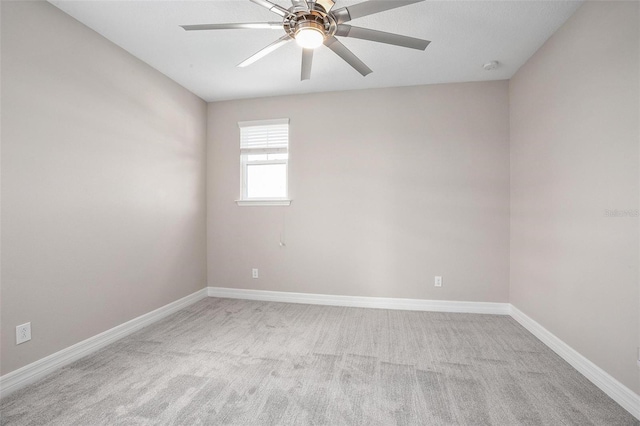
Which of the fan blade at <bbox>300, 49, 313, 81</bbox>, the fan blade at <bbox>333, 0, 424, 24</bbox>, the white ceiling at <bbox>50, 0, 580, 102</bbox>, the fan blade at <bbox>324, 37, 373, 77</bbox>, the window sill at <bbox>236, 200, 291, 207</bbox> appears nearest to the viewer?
the fan blade at <bbox>333, 0, 424, 24</bbox>

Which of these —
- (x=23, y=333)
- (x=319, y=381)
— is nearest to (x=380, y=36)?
(x=319, y=381)

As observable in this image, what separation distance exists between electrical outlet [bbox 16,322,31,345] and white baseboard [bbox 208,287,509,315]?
2.09m

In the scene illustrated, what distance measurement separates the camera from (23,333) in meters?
1.96

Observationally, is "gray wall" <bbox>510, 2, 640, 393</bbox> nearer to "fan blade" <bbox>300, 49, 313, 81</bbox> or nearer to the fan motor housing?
the fan motor housing

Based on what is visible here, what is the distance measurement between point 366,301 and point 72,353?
2.80 m

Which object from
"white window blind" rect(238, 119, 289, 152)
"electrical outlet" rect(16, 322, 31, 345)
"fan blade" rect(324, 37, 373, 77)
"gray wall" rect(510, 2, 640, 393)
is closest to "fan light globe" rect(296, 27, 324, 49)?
"fan blade" rect(324, 37, 373, 77)

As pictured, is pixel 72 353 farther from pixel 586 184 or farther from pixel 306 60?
pixel 586 184

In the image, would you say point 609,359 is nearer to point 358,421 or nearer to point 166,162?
point 358,421

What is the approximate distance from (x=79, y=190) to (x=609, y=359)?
3.96 metres

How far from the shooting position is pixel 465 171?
3.39m

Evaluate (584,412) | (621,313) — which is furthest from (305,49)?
(584,412)

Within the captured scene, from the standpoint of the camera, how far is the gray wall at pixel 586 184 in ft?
5.79

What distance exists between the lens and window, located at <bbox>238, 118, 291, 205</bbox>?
150 inches

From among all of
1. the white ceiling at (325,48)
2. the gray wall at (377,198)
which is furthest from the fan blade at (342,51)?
the gray wall at (377,198)
